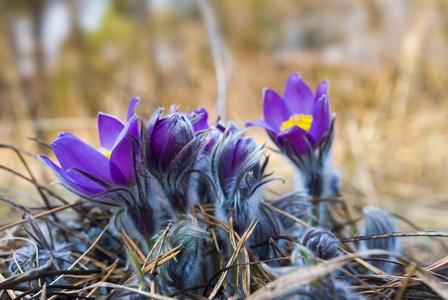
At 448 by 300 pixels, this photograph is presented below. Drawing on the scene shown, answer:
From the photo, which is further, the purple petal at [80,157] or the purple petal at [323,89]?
the purple petal at [323,89]

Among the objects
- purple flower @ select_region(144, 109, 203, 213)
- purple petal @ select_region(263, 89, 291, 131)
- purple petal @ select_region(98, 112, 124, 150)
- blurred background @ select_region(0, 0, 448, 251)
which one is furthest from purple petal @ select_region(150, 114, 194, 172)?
blurred background @ select_region(0, 0, 448, 251)

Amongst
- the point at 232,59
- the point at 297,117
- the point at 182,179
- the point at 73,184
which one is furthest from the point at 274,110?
the point at 232,59

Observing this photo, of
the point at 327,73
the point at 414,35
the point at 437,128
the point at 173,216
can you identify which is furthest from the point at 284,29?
the point at 173,216

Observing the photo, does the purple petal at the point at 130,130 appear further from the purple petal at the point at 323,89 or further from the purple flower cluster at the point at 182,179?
the purple petal at the point at 323,89

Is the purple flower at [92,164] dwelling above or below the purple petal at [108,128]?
below

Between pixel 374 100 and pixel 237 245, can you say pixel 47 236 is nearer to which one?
pixel 237 245

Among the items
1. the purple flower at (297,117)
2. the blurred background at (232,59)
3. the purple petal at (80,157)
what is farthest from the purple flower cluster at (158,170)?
the blurred background at (232,59)

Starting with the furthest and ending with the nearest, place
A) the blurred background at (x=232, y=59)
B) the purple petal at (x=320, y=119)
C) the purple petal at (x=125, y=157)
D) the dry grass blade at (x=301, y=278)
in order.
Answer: the blurred background at (x=232, y=59)
the purple petal at (x=320, y=119)
the purple petal at (x=125, y=157)
the dry grass blade at (x=301, y=278)

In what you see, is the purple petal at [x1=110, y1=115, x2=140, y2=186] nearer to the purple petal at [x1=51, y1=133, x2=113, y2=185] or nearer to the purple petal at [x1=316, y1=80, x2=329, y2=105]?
the purple petal at [x1=51, y1=133, x2=113, y2=185]

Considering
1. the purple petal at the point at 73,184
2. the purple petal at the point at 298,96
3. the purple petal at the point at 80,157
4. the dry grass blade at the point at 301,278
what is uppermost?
the purple petal at the point at 298,96
